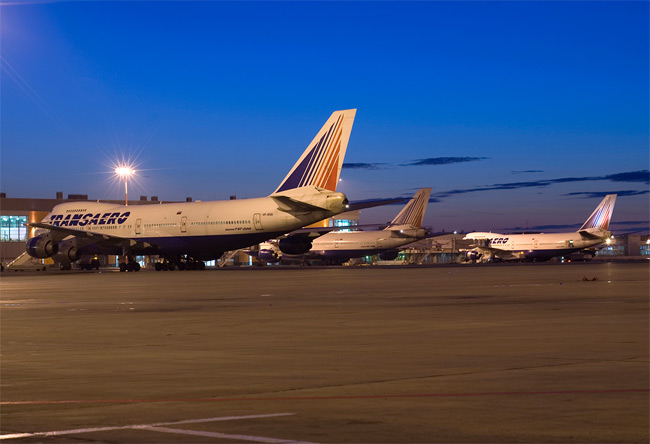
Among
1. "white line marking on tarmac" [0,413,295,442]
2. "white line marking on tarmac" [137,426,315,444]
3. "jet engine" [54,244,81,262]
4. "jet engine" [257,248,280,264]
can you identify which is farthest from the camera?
"jet engine" [257,248,280,264]

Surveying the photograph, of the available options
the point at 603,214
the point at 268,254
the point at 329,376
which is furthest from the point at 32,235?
the point at 329,376

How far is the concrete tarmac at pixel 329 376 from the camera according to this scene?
25.8 ft

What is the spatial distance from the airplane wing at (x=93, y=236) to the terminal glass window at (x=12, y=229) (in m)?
57.0

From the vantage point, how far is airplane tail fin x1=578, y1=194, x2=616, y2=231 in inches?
4820

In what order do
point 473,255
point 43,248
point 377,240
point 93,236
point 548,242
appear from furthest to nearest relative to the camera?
1. point 473,255
2. point 548,242
3. point 377,240
4. point 93,236
5. point 43,248

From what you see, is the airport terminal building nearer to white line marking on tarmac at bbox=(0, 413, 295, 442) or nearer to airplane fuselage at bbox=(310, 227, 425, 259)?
airplane fuselage at bbox=(310, 227, 425, 259)

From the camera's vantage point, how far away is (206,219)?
68375 mm

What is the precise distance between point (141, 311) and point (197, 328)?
19.4 ft

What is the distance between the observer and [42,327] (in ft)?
62.4

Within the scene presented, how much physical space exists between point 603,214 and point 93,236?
3006 inches

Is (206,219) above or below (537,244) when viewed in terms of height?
above

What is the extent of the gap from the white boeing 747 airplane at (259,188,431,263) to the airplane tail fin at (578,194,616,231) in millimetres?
28317

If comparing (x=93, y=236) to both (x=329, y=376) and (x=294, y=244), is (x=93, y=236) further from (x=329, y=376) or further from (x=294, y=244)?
(x=329, y=376)

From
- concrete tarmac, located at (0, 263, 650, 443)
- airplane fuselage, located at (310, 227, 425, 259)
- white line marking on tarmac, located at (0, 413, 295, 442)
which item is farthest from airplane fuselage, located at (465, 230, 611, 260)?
white line marking on tarmac, located at (0, 413, 295, 442)
